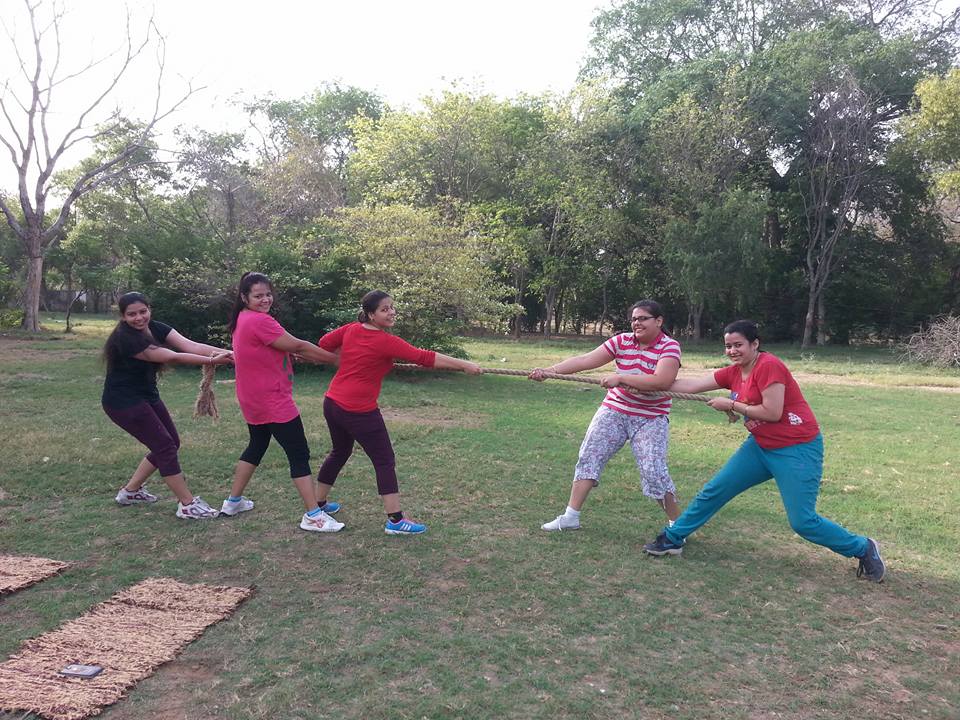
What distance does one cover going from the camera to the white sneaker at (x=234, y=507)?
214 inches

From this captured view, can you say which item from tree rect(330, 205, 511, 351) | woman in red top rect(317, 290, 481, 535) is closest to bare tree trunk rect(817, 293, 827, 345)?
tree rect(330, 205, 511, 351)

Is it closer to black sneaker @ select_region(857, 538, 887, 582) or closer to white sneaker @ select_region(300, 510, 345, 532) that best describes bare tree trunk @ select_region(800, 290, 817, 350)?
black sneaker @ select_region(857, 538, 887, 582)

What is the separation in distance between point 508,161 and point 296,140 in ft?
31.9

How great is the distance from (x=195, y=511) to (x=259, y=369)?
1.28m

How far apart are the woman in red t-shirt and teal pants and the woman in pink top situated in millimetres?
2814

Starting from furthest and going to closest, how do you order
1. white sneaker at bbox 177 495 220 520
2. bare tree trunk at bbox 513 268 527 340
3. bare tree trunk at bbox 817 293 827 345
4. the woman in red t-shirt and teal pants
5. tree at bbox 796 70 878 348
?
bare tree trunk at bbox 513 268 527 340
bare tree trunk at bbox 817 293 827 345
tree at bbox 796 70 878 348
white sneaker at bbox 177 495 220 520
the woman in red t-shirt and teal pants

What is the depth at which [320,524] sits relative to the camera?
5.11 metres

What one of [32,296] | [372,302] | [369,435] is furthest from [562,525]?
[32,296]

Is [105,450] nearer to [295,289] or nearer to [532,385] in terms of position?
[295,289]

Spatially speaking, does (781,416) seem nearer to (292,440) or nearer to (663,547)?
(663,547)

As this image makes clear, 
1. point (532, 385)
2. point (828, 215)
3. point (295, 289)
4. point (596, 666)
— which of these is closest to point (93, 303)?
point (295, 289)

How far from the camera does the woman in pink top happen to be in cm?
497

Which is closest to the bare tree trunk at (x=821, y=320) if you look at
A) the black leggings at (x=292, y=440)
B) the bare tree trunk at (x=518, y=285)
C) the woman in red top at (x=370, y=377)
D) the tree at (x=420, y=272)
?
the bare tree trunk at (x=518, y=285)

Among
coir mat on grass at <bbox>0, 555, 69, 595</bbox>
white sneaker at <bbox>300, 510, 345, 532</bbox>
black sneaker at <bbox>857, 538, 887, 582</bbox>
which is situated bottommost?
coir mat on grass at <bbox>0, 555, 69, 595</bbox>
